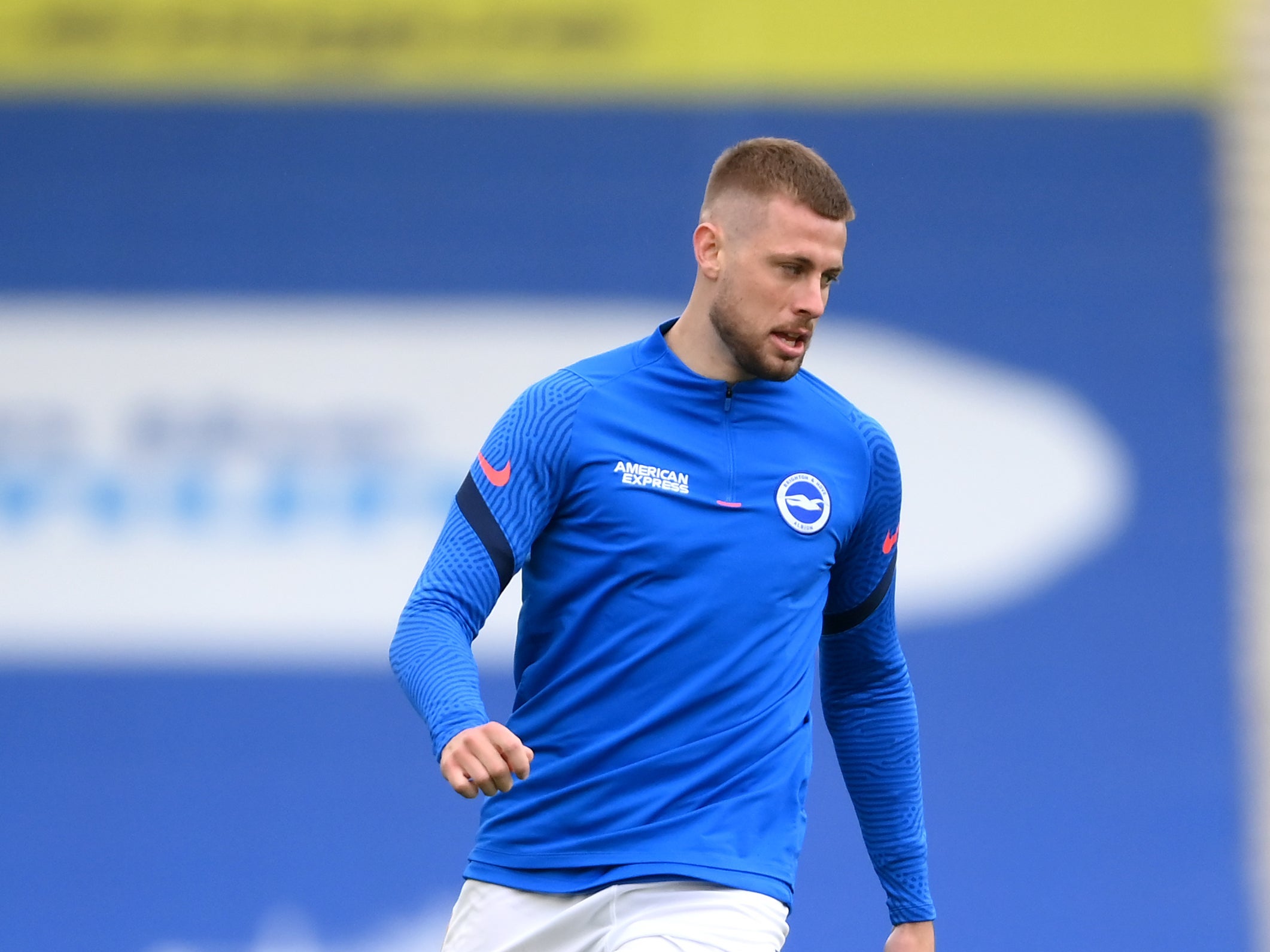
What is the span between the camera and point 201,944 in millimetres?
5430

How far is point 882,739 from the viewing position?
2672mm

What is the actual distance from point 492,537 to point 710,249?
578 mm

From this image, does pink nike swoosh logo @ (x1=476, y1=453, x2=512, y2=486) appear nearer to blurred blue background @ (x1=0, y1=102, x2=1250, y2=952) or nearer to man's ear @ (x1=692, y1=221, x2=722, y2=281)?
man's ear @ (x1=692, y1=221, x2=722, y2=281)

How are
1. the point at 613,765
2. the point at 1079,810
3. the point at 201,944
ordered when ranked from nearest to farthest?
1. the point at 613,765
2. the point at 201,944
3. the point at 1079,810

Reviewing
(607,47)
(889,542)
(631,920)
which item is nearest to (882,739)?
(889,542)

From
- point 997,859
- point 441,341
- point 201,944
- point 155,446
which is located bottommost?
point 201,944

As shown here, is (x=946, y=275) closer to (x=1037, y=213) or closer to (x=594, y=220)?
(x=1037, y=213)

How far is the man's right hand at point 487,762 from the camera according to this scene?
1932mm

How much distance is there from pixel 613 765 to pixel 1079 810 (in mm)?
3894

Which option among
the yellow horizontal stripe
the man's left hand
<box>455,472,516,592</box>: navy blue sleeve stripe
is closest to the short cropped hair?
<box>455,472,516,592</box>: navy blue sleeve stripe

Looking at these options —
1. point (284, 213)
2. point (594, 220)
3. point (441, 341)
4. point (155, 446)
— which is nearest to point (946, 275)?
point (594, 220)

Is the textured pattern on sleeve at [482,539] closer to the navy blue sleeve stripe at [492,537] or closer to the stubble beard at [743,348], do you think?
the navy blue sleeve stripe at [492,537]

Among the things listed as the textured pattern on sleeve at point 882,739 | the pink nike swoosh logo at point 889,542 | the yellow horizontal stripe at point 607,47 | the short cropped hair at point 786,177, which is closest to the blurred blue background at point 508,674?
the yellow horizontal stripe at point 607,47

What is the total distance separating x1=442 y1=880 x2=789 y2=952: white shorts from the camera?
2.21m
